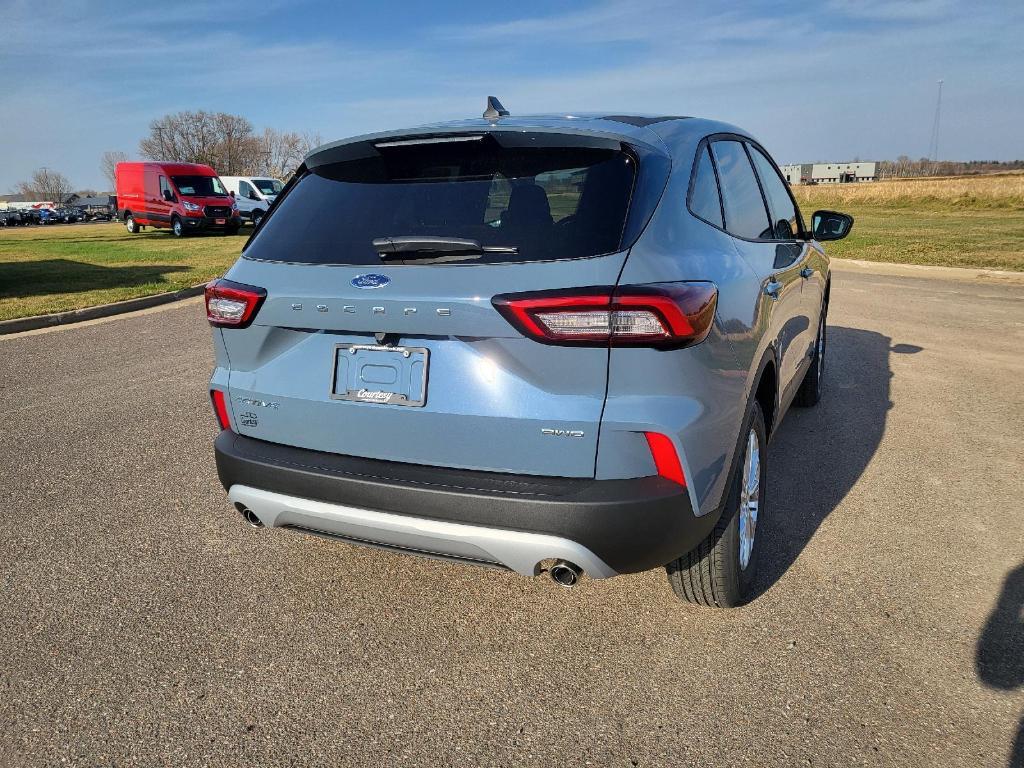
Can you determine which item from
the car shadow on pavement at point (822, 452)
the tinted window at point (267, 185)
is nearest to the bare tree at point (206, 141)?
the tinted window at point (267, 185)

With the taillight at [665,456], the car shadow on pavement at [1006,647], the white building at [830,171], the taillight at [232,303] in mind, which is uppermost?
the taillight at [232,303]

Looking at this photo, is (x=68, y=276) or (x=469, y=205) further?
(x=68, y=276)

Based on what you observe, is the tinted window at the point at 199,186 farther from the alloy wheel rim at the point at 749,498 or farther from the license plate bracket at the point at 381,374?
the alloy wheel rim at the point at 749,498

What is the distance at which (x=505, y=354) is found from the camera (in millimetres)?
2254

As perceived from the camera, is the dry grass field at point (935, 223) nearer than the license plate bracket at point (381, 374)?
A: No

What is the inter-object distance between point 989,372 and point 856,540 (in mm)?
4093

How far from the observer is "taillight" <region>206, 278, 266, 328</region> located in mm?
2643

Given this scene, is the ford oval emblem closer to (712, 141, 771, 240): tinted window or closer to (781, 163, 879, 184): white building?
(712, 141, 771, 240): tinted window

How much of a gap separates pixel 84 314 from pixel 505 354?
31.6 ft

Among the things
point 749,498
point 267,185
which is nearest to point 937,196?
point 267,185

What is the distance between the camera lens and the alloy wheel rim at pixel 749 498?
2869 mm

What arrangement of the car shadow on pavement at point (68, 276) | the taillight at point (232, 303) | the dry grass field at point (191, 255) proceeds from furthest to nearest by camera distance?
the car shadow on pavement at point (68, 276), the dry grass field at point (191, 255), the taillight at point (232, 303)

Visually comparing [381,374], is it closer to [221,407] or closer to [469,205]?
[469,205]

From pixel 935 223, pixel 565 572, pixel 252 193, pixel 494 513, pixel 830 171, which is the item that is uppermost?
pixel 494 513
